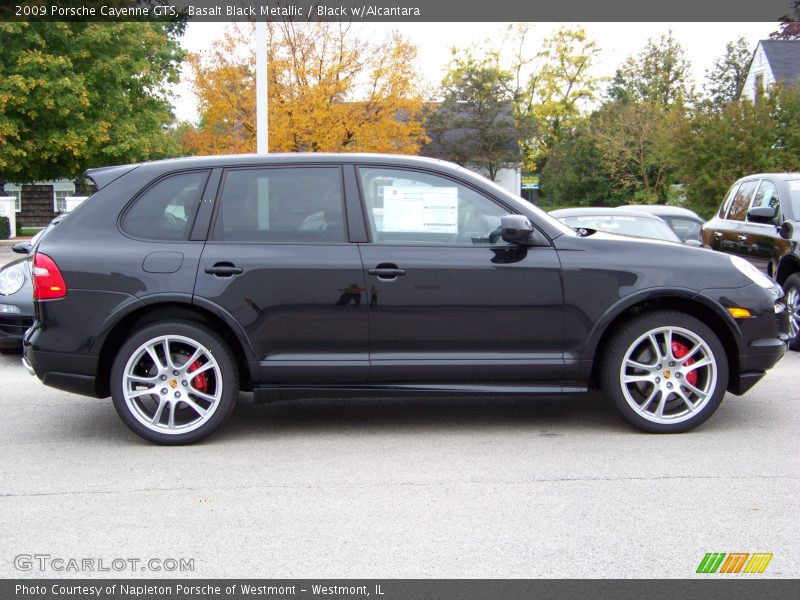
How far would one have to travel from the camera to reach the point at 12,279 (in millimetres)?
8188

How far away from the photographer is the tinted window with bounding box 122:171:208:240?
551cm

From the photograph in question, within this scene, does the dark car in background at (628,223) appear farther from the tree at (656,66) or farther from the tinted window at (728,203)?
the tree at (656,66)

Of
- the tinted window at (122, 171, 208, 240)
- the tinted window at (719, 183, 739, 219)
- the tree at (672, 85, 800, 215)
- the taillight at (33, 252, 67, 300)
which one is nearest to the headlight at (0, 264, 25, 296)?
the taillight at (33, 252, 67, 300)

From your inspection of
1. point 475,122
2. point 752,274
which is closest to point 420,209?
point 752,274

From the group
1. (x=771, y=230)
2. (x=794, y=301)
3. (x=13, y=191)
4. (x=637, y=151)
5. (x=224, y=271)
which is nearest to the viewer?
(x=224, y=271)

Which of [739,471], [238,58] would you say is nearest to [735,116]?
[238,58]

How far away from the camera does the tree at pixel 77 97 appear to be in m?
26.3

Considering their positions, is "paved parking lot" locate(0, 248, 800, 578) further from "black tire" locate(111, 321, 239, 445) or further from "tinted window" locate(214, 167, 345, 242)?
"tinted window" locate(214, 167, 345, 242)

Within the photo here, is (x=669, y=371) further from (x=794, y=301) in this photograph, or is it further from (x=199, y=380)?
(x=794, y=301)

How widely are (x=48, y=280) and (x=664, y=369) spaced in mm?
3931

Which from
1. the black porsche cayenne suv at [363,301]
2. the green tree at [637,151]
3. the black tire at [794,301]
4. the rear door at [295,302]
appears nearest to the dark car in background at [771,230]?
the black tire at [794,301]

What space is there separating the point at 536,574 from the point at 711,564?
2.47 ft
